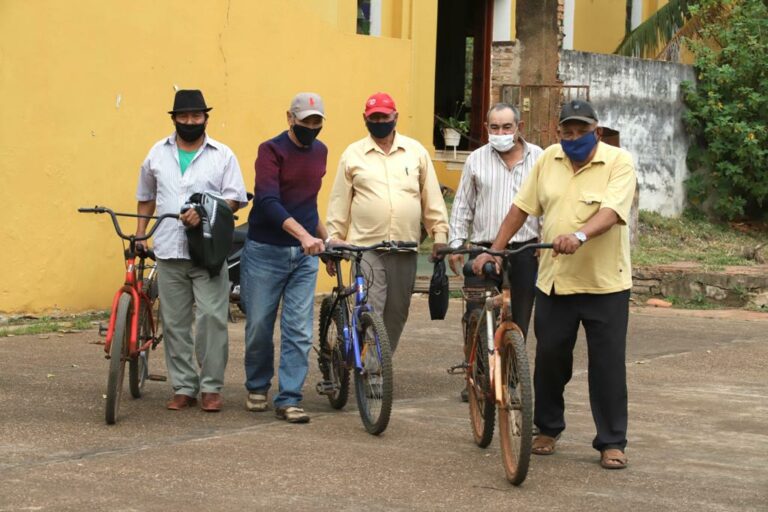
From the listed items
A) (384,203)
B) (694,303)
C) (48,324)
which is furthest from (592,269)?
(694,303)

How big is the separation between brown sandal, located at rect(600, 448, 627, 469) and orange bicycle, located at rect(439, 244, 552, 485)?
24.0 inches

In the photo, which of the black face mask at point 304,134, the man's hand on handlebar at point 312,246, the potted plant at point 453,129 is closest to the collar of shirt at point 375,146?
the black face mask at point 304,134

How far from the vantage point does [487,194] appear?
9.11 metres

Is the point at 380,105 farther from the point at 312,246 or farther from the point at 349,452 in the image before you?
the point at 349,452

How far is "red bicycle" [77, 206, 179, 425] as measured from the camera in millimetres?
7977

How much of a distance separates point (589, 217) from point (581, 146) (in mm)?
355

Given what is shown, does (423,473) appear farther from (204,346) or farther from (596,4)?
(596,4)

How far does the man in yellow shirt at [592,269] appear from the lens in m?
7.26

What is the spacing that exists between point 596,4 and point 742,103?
5445 millimetres

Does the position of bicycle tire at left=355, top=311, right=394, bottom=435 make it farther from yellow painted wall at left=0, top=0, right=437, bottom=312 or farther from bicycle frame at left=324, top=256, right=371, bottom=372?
yellow painted wall at left=0, top=0, right=437, bottom=312

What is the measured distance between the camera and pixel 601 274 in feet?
23.9

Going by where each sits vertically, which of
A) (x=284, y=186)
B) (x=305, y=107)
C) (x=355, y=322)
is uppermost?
(x=305, y=107)

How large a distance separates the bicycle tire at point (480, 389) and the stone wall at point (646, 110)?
39.5ft

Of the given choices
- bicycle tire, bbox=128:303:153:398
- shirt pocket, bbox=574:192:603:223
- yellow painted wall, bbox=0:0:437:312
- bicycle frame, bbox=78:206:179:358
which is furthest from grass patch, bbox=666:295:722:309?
shirt pocket, bbox=574:192:603:223
